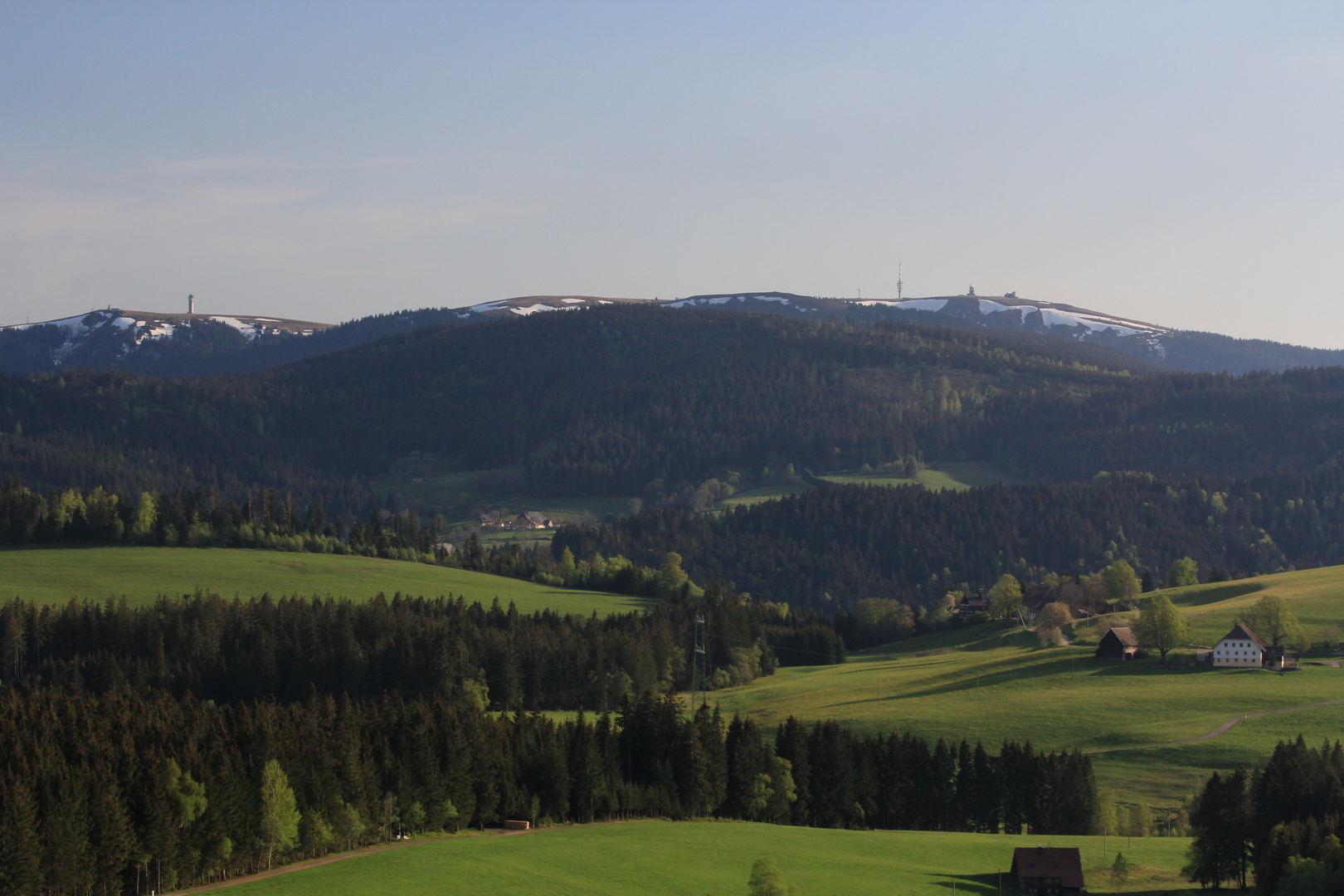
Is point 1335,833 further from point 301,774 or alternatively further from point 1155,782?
point 301,774

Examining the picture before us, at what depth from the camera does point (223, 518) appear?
19612 centimetres

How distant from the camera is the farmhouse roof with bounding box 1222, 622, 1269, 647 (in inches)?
4801

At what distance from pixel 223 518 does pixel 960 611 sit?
4186 inches

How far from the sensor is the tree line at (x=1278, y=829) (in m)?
64.7

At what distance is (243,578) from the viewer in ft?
543

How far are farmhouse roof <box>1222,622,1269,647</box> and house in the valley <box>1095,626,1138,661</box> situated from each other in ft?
28.4

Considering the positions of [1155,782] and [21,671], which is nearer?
[1155,782]

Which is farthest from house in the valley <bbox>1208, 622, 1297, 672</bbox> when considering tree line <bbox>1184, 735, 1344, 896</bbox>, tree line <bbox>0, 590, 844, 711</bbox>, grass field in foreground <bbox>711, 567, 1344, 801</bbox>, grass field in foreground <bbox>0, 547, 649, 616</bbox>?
grass field in foreground <bbox>0, 547, 649, 616</bbox>

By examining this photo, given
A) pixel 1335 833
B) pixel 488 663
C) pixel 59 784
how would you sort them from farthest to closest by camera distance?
1. pixel 488 663
2. pixel 1335 833
3. pixel 59 784

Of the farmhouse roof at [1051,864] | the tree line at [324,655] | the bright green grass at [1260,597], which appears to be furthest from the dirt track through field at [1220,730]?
the tree line at [324,655]

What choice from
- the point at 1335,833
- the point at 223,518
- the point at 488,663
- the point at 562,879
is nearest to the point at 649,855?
the point at 562,879

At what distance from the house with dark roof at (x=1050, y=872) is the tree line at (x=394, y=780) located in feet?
62.9

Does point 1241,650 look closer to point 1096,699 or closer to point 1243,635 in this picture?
point 1243,635

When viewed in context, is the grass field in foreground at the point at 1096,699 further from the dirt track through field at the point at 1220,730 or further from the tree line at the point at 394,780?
the tree line at the point at 394,780
